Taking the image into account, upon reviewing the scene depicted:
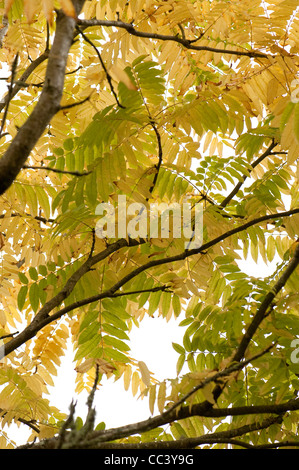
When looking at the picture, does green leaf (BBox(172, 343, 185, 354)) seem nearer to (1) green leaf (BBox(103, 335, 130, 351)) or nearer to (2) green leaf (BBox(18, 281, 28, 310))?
(1) green leaf (BBox(103, 335, 130, 351))

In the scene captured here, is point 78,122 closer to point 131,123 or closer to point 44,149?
point 44,149

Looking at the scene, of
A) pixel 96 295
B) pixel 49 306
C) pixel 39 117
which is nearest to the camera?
pixel 39 117

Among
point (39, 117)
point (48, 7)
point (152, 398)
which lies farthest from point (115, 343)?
point (48, 7)

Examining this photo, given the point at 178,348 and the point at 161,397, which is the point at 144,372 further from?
the point at 178,348

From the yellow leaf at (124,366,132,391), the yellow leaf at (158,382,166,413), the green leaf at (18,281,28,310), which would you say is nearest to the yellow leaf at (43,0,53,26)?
the yellow leaf at (158,382,166,413)

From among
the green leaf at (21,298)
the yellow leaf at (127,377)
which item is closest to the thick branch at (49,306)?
the green leaf at (21,298)

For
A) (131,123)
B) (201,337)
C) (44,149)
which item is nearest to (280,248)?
(201,337)

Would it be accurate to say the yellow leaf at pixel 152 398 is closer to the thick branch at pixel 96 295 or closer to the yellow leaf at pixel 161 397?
the yellow leaf at pixel 161 397

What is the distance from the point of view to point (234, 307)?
294 centimetres

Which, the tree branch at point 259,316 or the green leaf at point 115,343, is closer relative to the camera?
the tree branch at point 259,316

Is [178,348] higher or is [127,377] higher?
[178,348]

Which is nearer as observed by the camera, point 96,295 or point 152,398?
point 152,398

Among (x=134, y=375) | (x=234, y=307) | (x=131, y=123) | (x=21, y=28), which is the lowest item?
(x=134, y=375)
